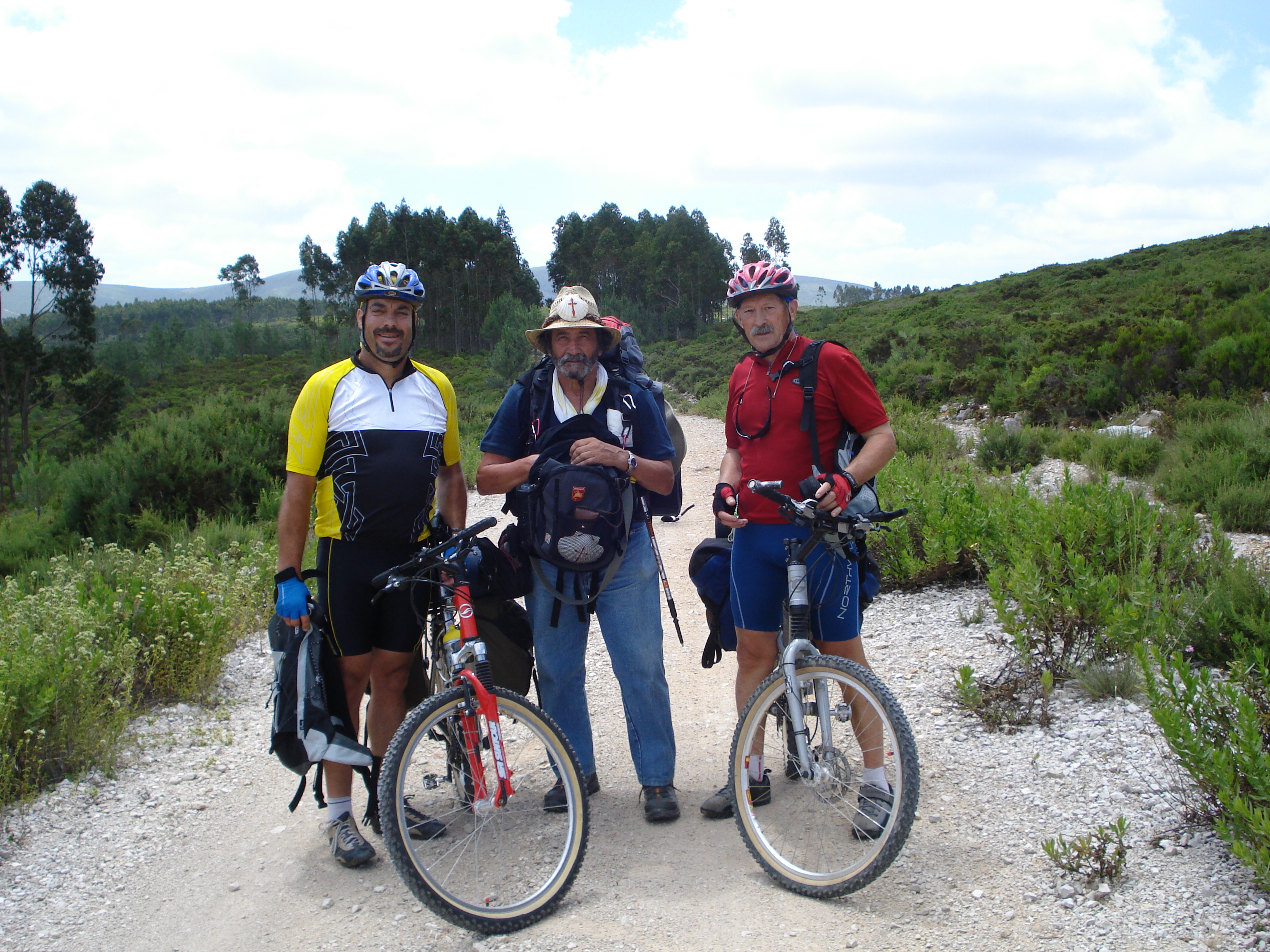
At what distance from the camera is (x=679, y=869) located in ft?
10.3

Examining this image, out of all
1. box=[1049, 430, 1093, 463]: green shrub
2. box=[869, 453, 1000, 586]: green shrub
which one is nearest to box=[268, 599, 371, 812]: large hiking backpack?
box=[869, 453, 1000, 586]: green shrub

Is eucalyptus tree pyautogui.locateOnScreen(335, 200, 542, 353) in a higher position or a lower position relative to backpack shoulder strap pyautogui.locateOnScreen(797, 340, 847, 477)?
higher

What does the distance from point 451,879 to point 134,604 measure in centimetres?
342

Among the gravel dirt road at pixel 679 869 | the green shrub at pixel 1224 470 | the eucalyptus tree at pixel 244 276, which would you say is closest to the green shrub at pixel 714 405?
the green shrub at pixel 1224 470

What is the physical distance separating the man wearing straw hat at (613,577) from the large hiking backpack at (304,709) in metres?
0.82

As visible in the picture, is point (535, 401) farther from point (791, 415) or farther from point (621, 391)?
point (791, 415)

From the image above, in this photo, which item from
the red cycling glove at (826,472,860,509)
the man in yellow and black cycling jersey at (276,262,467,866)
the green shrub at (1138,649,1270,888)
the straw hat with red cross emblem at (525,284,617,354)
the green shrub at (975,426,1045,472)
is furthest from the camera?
the green shrub at (975,426,1045,472)

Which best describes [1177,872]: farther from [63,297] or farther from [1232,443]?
[63,297]

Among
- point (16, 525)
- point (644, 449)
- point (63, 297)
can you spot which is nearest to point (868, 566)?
point (644, 449)

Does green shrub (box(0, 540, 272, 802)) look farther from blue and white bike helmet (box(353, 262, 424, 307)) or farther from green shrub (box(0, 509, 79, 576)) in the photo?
green shrub (box(0, 509, 79, 576))

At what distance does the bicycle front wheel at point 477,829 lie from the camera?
2709 mm

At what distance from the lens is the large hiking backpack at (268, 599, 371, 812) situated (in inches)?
123

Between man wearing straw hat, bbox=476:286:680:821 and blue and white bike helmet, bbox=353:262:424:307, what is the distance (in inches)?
19.5

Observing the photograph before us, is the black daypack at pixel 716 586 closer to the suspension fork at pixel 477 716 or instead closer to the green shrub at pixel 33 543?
the suspension fork at pixel 477 716
